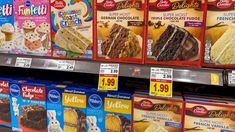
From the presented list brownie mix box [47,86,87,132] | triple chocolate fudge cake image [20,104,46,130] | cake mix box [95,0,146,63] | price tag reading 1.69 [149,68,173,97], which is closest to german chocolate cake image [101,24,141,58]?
cake mix box [95,0,146,63]

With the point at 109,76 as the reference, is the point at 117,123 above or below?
below

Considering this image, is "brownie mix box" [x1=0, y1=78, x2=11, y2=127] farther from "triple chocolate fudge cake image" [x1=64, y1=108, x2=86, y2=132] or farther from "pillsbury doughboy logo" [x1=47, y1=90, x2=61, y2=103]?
"triple chocolate fudge cake image" [x1=64, y1=108, x2=86, y2=132]

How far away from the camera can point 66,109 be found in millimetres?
1115

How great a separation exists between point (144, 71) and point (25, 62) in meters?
0.60

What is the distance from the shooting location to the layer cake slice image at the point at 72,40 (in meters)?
1.00

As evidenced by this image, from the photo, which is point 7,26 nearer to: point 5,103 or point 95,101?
point 5,103

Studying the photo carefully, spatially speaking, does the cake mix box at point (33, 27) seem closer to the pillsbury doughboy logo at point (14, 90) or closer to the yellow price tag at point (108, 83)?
the pillsbury doughboy logo at point (14, 90)

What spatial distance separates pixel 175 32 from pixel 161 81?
198 millimetres

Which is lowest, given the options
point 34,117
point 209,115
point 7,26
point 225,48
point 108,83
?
point 34,117

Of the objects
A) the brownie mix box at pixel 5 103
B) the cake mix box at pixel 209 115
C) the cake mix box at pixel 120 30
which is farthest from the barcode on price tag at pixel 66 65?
the cake mix box at pixel 209 115

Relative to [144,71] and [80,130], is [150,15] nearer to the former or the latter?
[144,71]

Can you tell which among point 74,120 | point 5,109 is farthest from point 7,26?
point 74,120

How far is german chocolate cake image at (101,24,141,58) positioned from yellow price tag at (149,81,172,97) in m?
0.15

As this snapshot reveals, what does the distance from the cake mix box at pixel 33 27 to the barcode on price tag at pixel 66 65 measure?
9cm
